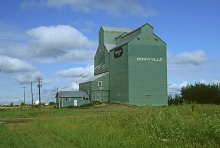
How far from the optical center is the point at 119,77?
5825 centimetres

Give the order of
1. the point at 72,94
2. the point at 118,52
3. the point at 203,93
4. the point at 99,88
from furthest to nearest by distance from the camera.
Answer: the point at 72,94, the point at 99,88, the point at 118,52, the point at 203,93

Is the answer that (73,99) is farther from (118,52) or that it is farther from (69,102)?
(118,52)

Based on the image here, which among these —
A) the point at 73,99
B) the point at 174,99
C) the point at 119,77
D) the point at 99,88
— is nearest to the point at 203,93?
the point at 174,99

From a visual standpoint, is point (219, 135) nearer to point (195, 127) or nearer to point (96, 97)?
point (195, 127)

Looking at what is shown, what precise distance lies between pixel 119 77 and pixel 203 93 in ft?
52.5

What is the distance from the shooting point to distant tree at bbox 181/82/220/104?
51.8 meters

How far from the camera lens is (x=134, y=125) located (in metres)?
14.4

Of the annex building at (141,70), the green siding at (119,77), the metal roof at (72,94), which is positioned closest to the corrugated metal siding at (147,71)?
the annex building at (141,70)

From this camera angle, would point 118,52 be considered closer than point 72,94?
Yes

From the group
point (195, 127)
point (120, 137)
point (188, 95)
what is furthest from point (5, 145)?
point (188, 95)

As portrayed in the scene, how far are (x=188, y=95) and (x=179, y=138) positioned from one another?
147 ft

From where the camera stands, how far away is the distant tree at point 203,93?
51812 millimetres

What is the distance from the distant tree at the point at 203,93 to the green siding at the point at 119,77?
37.3 feet

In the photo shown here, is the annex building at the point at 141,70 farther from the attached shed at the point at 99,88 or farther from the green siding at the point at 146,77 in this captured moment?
the attached shed at the point at 99,88
